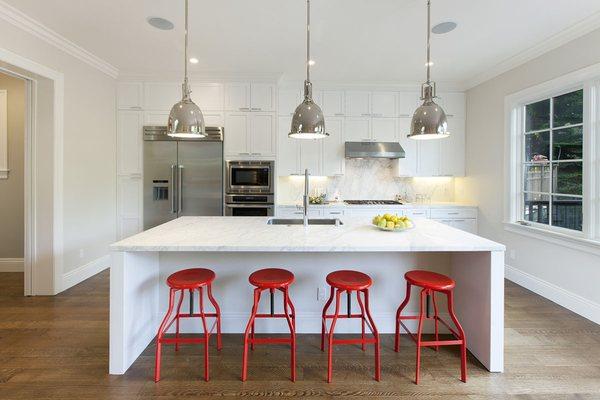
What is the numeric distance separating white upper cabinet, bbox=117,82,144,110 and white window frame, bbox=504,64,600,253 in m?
5.13

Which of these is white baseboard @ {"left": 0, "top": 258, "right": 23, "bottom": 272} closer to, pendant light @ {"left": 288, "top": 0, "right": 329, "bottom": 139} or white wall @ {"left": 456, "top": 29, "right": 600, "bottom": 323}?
pendant light @ {"left": 288, "top": 0, "right": 329, "bottom": 139}

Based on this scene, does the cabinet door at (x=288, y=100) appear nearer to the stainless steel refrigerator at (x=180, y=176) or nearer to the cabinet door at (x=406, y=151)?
the stainless steel refrigerator at (x=180, y=176)

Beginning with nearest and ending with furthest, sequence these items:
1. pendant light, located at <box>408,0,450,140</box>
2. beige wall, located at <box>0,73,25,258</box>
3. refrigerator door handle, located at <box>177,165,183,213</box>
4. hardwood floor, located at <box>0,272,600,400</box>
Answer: hardwood floor, located at <box>0,272,600,400</box>
pendant light, located at <box>408,0,450,140</box>
beige wall, located at <box>0,73,25,258</box>
refrigerator door handle, located at <box>177,165,183,213</box>

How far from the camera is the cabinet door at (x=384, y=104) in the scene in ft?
15.6

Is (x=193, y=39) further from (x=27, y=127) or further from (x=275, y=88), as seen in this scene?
(x=27, y=127)

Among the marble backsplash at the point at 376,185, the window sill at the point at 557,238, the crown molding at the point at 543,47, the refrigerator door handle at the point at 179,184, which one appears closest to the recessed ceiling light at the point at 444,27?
the crown molding at the point at 543,47

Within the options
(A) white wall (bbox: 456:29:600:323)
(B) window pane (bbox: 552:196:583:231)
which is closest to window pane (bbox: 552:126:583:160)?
(B) window pane (bbox: 552:196:583:231)

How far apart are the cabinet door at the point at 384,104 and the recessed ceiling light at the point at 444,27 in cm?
173

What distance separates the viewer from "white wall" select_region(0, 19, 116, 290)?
3.38 m

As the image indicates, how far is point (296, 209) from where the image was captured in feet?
14.7

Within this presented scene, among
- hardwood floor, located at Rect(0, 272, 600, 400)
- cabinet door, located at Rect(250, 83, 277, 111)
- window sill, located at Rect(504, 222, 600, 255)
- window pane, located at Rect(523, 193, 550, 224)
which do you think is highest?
cabinet door, located at Rect(250, 83, 277, 111)

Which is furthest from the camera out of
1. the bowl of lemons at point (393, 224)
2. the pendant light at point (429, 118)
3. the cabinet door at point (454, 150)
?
the cabinet door at point (454, 150)

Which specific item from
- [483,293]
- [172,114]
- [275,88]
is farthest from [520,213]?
[172,114]

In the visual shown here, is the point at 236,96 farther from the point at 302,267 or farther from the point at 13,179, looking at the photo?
the point at 13,179
